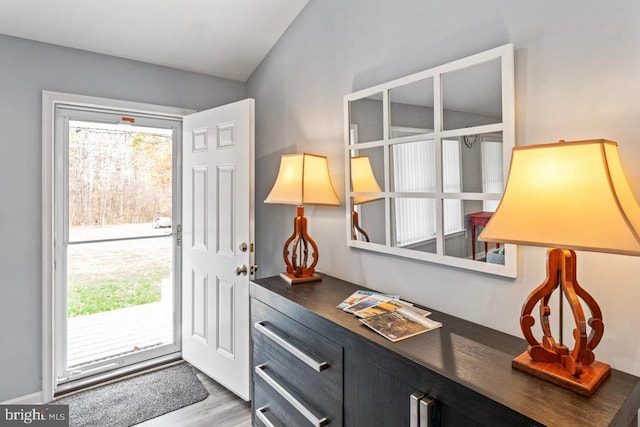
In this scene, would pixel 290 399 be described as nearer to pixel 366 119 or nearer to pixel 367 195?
pixel 367 195

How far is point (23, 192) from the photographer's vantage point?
2.18 m

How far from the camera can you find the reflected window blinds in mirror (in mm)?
1331

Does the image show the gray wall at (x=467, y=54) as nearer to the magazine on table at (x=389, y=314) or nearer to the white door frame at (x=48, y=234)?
the magazine on table at (x=389, y=314)

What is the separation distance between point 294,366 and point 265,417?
0.42 meters

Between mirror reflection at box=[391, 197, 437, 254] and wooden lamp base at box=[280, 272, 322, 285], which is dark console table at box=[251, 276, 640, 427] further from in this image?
mirror reflection at box=[391, 197, 437, 254]

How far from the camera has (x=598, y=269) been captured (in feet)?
3.65

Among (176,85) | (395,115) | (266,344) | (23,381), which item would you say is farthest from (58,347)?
(395,115)

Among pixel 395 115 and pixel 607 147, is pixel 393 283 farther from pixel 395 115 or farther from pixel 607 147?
pixel 607 147

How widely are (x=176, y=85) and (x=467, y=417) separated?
278cm

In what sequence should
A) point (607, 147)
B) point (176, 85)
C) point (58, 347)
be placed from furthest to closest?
point (176, 85) → point (58, 347) → point (607, 147)

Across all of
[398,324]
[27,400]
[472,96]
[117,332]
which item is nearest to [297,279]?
[398,324]

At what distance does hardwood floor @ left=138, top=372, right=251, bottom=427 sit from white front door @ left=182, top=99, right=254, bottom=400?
0.08 meters

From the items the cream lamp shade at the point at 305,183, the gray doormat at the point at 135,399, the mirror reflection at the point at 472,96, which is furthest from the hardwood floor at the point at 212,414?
the mirror reflection at the point at 472,96

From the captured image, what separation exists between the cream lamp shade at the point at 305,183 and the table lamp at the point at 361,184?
12cm
